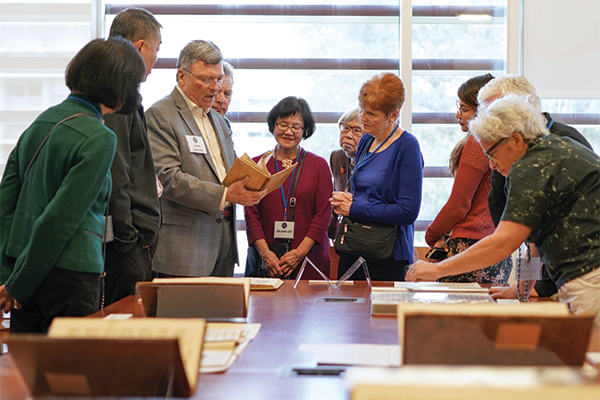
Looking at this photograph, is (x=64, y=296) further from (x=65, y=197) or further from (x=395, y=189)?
(x=395, y=189)

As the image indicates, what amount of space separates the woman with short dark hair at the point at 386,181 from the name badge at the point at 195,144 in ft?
2.59

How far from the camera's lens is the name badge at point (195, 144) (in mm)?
3090

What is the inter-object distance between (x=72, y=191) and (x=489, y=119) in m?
1.43

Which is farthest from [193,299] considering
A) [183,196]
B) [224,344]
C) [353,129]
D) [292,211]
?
[353,129]

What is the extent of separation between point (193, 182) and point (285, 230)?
0.80 m

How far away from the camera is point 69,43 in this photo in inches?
204

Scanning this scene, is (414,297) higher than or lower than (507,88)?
lower

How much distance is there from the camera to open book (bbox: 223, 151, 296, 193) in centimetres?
289

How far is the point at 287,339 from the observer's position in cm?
164

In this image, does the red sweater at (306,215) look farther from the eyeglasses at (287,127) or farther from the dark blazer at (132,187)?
the dark blazer at (132,187)

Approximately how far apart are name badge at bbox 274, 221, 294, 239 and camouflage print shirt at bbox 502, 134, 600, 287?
1828 millimetres

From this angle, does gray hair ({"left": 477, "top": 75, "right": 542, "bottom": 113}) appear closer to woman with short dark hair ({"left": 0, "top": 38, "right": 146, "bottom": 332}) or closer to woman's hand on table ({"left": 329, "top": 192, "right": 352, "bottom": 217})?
woman's hand on table ({"left": 329, "top": 192, "right": 352, "bottom": 217})

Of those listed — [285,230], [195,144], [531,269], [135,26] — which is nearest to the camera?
[531,269]

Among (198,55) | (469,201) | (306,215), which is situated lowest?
(306,215)
